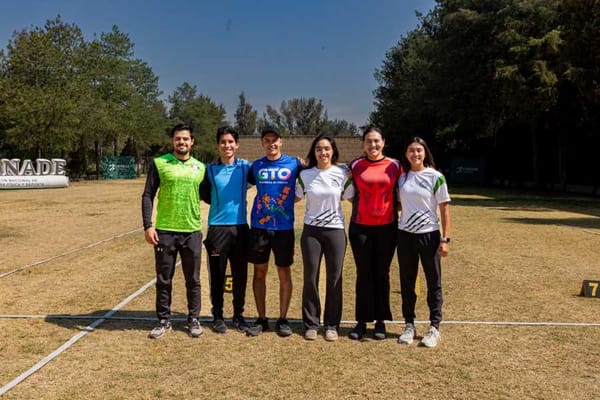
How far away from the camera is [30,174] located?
32.2m

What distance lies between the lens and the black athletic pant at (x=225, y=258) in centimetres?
482

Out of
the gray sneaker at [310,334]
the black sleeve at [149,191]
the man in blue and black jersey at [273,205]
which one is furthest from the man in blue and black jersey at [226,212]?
the gray sneaker at [310,334]

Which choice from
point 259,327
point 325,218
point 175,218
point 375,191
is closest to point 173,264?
point 175,218

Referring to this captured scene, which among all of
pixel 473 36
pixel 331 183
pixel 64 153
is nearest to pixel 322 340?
pixel 331 183

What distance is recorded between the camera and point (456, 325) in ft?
17.6

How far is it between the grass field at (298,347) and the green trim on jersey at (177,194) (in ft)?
3.38

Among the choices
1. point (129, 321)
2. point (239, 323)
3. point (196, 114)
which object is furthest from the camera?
point (196, 114)

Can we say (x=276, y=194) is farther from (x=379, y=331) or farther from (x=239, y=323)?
(x=379, y=331)

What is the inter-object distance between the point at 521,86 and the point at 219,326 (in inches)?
883

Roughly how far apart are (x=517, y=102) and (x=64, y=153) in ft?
112

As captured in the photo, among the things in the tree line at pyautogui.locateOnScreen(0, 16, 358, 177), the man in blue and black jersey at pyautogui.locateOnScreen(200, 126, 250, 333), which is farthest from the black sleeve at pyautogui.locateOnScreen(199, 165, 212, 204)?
the tree line at pyautogui.locateOnScreen(0, 16, 358, 177)

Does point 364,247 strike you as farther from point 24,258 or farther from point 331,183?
point 24,258

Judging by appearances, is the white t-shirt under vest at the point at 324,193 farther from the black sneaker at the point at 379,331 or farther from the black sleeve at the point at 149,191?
the black sleeve at the point at 149,191

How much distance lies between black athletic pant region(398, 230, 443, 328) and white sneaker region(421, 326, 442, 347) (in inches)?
2.2
